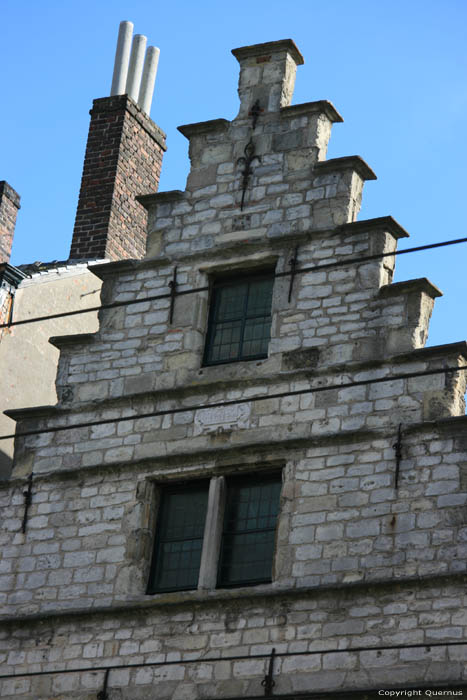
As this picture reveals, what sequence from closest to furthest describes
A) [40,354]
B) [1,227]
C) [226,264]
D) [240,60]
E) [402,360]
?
[402,360] → [226,264] → [240,60] → [40,354] → [1,227]

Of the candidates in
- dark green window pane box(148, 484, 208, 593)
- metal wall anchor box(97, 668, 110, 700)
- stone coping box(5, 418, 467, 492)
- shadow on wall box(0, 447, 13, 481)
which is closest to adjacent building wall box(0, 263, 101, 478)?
shadow on wall box(0, 447, 13, 481)

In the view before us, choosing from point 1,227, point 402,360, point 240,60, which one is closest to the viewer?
point 402,360

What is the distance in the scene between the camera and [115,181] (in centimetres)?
Result: 2142

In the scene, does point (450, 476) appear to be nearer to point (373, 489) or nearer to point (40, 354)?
point (373, 489)

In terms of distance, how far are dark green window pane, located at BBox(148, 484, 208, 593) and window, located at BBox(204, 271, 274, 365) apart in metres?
1.46

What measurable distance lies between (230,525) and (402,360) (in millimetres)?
2228

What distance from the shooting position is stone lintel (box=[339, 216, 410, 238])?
15688 mm

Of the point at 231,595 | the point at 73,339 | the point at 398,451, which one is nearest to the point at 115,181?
the point at 73,339

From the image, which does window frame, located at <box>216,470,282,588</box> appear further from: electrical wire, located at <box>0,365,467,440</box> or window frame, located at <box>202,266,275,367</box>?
window frame, located at <box>202,266,275,367</box>

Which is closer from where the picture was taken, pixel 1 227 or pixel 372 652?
pixel 372 652

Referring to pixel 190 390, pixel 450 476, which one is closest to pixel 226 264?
pixel 190 390

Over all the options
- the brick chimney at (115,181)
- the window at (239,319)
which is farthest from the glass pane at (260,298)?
the brick chimney at (115,181)

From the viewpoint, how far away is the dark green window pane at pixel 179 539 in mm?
15039

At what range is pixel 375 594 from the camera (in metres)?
13.8
